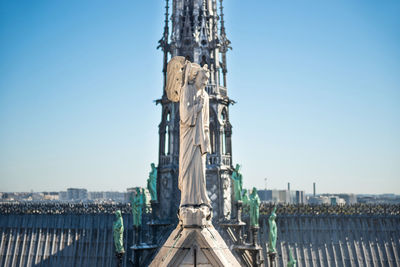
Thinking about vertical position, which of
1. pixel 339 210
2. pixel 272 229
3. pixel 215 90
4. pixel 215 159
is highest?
pixel 215 90

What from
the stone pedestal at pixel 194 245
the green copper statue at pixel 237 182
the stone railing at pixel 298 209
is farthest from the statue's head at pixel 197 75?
the stone railing at pixel 298 209

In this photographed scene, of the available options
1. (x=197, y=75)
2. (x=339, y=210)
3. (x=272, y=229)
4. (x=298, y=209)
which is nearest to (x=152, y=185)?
(x=272, y=229)

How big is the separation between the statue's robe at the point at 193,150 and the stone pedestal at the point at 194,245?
40 centimetres

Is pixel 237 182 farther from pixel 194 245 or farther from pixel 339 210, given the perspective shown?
pixel 194 245

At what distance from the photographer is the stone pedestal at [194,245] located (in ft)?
29.0

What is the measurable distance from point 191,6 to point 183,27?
243 cm

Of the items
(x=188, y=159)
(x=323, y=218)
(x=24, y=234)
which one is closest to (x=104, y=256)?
(x=24, y=234)

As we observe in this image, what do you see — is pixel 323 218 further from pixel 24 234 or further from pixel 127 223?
pixel 24 234

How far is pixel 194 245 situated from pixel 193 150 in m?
2.49

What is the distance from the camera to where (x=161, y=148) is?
35.8 metres

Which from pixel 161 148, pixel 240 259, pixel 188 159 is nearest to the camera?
pixel 188 159

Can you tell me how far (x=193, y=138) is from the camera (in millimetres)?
9961

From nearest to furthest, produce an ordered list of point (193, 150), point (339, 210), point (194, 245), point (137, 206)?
point (194, 245) < point (193, 150) < point (137, 206) < point (339, 210)

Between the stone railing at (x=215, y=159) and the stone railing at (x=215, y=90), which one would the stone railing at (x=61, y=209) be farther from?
the stone railing at (x=215, y=90)
